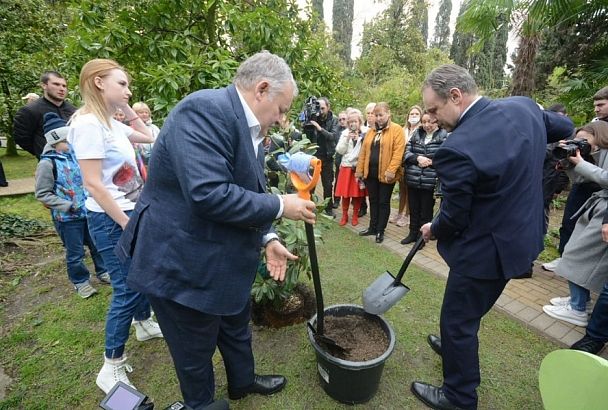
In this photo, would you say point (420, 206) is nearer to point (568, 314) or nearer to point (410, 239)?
point (410, 239)

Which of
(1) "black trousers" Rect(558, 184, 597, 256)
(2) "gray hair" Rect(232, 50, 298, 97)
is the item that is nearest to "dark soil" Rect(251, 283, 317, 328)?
(2) "gray hair" Rect(232, 50, 298, 97)

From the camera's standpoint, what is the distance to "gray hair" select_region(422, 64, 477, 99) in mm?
1761

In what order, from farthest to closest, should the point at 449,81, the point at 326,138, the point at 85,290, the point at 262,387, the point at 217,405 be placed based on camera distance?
the point at 326,138
the point at 85,290
the point at 262,387
the point at 217,405
the point at 449,81

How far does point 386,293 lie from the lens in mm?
2273

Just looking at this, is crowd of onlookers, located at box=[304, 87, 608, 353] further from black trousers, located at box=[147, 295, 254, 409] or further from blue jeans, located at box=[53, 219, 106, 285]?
blue jeans, located at box=[53, 219, 106, 285]

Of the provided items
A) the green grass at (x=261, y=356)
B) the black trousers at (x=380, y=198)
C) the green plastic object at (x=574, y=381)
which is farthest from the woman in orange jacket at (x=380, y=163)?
the green plastic object at (x=574, y=381)

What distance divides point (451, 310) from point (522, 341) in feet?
4.65

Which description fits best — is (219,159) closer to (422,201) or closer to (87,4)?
(87,4)

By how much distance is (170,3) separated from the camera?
3057 millimetres

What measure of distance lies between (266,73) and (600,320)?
302 cm

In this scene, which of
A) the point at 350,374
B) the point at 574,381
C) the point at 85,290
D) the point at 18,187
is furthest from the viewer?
the point at 18,187

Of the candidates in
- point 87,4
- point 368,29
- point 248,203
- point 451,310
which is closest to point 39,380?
point 248,203

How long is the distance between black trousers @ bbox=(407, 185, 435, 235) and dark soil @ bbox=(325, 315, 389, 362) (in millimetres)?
2796

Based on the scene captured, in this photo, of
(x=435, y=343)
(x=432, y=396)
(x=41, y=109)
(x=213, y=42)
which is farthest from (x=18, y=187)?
(x=432, y=396)
